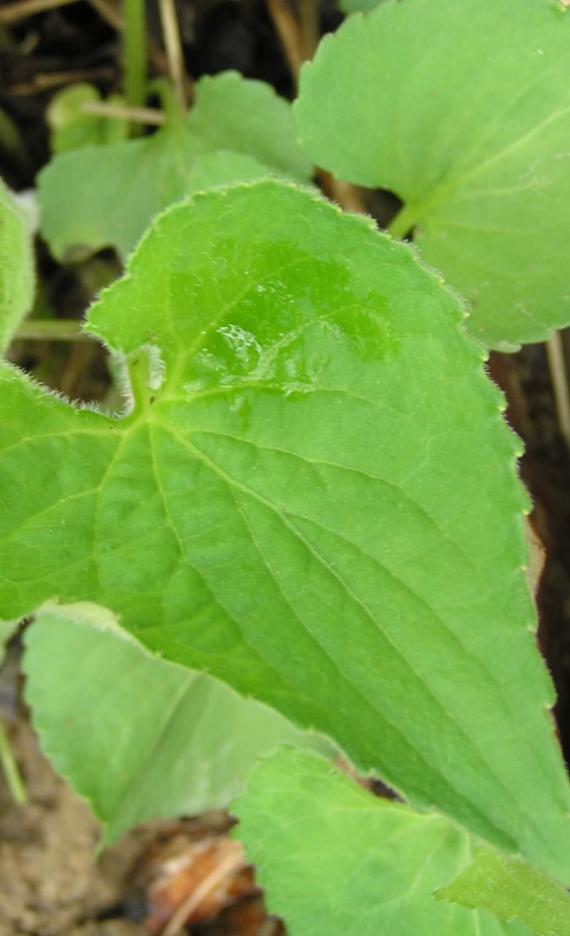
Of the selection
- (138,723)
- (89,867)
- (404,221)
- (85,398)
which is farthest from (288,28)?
(89,867)

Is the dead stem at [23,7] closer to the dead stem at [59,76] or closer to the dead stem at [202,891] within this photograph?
the dead stem at [59,76]

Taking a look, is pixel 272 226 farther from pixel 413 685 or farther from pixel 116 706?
pixel 116 706

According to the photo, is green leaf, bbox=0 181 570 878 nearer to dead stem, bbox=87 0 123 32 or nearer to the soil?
the soil

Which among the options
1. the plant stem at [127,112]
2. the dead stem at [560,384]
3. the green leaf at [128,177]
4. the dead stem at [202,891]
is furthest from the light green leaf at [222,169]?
the dead stem at [202,891]

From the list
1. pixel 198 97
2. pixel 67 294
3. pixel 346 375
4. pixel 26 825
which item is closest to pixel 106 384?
pixel 67 294

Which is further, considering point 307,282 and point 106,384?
point 106,384
